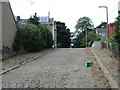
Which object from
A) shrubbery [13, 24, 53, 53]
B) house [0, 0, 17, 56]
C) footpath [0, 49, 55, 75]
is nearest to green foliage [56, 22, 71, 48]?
shrubbery [13, 24, 53, 53]

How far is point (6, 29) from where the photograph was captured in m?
21.8

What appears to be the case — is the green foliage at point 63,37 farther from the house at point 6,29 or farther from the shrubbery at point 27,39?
the house at point 6,29

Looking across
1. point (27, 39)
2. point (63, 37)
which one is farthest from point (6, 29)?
point (63, 37)

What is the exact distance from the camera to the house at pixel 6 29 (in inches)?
796

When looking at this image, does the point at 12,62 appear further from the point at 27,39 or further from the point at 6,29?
the point at 27,39

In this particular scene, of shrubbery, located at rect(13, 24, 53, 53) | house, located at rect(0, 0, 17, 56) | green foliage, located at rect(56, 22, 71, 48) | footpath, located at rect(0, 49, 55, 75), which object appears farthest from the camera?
green foliage, located at rect(56, 22, 71, 48)

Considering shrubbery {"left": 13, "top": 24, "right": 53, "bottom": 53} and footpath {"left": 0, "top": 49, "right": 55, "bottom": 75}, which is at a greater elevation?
shrubbery {"left": 13, "top": 24, "right": 53, "bottom": 53}

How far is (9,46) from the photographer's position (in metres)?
22.5

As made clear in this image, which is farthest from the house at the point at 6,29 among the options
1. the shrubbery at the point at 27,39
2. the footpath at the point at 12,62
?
the footpath at the point at 12,62

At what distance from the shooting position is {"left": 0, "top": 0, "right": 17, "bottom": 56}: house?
20.2m

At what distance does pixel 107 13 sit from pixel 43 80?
2021 centimetres

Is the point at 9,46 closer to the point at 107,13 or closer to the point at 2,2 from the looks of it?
the point at 2,2

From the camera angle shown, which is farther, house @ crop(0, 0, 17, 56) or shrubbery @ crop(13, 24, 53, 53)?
shrubbery @ crop(13, 24, 53, 53)

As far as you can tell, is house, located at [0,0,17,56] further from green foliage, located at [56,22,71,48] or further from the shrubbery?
green foliage, located at [56,22,71,48]
